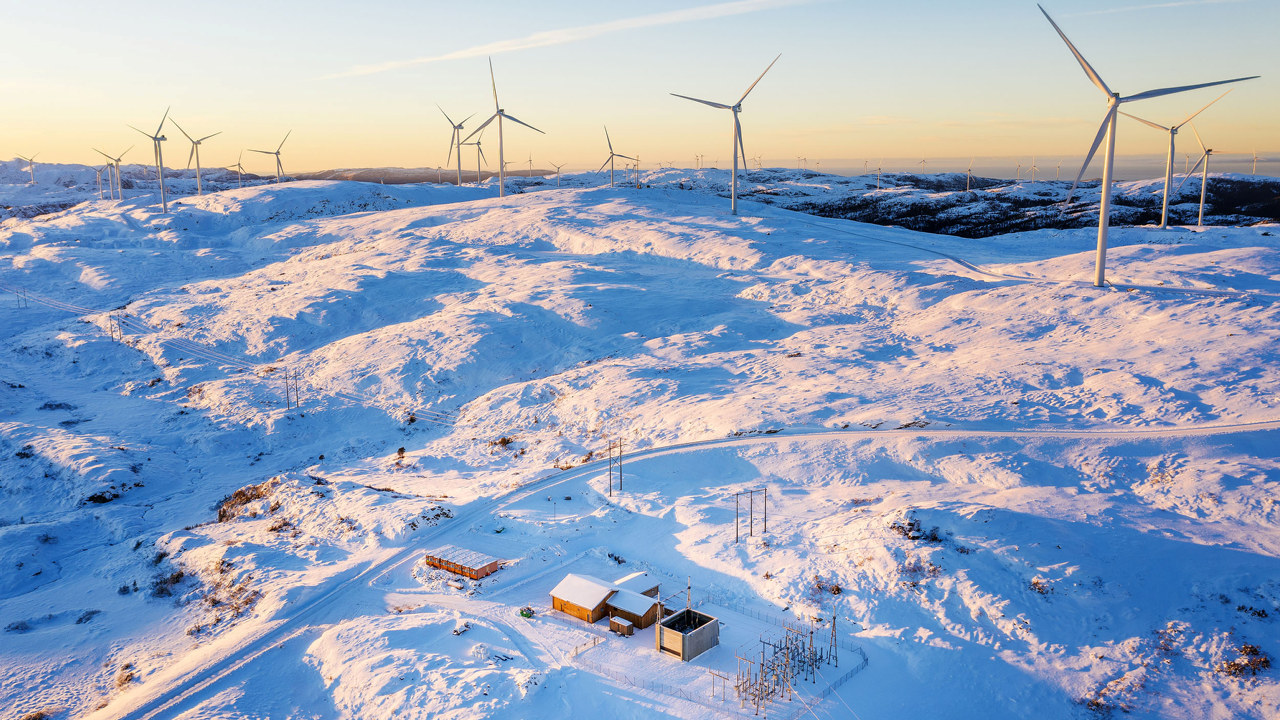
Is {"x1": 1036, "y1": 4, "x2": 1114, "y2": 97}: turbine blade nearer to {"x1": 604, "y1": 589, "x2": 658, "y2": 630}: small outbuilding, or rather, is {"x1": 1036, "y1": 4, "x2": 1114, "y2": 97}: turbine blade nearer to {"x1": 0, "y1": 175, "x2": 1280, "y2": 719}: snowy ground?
{"x1": 0, "y1": 175, "x2": 1280, "y2": 719}: snowy ground

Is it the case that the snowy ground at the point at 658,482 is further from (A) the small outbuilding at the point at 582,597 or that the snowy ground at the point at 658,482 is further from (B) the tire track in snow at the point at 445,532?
(A) the small outbuilding at the point at 582,597

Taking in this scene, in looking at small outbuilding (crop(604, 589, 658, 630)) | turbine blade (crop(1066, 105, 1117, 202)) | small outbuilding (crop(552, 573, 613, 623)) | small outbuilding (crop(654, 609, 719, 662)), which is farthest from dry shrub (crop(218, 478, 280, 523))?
turbine blade (crop(1066, 105, 1117, 202))

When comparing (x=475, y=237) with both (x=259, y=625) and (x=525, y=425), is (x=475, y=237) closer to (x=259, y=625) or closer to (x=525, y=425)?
(x=525, y=425)

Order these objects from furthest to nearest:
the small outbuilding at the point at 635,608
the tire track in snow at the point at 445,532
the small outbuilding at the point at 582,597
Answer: the small outbuilding at the point at 582,597 → the small outbuilding at the point at 635,608 → the tire track in snow at the point at 445,532

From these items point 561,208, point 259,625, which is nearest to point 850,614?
point 259,625

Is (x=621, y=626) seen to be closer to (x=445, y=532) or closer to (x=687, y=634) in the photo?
(x=687, y=634)

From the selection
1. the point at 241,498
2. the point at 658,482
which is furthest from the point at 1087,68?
the point at 241,498

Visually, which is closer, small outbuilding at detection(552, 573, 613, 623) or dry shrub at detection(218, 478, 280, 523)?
small outbuilding at detection(552, 573, 613, 623)

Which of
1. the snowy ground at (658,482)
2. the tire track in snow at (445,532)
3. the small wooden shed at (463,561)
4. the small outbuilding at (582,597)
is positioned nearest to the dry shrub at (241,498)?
the snowy ground at (658,482)
